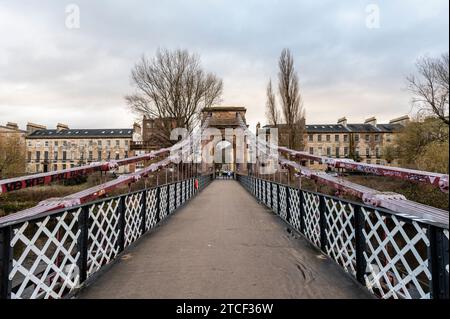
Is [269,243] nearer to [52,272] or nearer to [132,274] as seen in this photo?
[132,274]

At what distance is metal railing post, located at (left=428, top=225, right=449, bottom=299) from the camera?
2090 mm

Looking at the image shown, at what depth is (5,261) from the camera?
219 centimetres

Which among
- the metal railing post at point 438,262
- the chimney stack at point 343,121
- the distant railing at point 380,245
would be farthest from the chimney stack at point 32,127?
the metal railing post at point 438,262

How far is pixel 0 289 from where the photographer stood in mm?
2170

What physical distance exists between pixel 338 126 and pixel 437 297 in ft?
182

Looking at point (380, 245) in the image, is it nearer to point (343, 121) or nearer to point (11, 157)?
point (11, 157)

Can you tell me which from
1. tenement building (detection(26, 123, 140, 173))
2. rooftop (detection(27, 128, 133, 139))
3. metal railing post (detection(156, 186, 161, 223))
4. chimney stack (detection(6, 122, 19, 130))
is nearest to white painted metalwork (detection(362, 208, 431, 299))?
metal railing post (detection(156, 186, 161, 223))

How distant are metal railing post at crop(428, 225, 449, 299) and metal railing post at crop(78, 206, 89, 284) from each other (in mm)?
3481

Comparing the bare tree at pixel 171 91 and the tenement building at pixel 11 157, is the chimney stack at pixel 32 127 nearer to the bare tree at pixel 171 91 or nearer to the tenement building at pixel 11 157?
the tenement building at pixel 11 157

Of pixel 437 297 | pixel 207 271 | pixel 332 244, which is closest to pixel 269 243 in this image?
pixel 332 244

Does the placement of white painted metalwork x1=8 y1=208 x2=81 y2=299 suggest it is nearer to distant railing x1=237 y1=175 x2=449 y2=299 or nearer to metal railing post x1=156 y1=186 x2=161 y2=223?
distant railing x1=237 y1=175 x2=449 y2=299

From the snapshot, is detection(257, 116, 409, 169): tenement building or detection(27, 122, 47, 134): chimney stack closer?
Result: detection(257, 116, 409, 169): tenement building

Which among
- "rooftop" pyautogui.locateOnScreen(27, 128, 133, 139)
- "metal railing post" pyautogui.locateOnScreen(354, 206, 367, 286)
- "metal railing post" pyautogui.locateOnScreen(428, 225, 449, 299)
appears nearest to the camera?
"metal railing post" pyautogui.locateOnScreen(428, 225, 449, 299)

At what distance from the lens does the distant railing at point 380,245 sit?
218 centimetres
